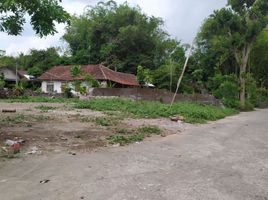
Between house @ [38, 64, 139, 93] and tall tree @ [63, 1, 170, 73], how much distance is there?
364 cm

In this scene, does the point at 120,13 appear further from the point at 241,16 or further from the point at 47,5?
the point at 47,5

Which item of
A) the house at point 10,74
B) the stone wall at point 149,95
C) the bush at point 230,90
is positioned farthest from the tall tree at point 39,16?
the house at point 10,74

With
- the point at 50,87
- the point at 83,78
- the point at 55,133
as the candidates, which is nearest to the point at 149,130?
the point at 55,133

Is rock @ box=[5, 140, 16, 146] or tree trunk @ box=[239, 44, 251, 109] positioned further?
tree trunk @ box=[239, 44, 251, 109]

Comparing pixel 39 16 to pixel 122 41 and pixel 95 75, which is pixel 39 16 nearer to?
pixel 95 75

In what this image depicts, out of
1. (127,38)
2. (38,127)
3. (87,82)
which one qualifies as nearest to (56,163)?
(38,127)

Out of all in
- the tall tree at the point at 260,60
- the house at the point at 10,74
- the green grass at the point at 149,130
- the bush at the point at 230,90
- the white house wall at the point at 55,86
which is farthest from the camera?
the house at the point at 10,74

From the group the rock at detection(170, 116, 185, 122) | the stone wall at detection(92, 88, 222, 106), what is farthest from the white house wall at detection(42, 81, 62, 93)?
the rock at detection(170, 116, 185, 122)

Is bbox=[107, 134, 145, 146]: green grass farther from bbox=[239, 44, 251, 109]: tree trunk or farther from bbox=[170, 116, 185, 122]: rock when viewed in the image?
bbox=[239, 44, 251, 109]: tree trunk

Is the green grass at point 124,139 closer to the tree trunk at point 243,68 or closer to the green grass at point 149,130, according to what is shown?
the green grass at point 149,130

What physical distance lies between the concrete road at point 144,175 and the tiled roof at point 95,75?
1158 inches

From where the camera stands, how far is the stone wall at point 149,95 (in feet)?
96.4

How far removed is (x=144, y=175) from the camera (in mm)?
6492

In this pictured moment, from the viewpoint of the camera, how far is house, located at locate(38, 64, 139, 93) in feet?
126
